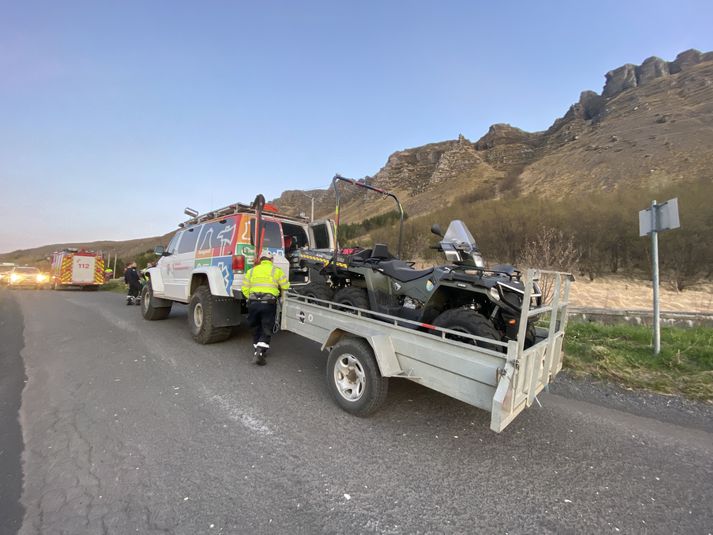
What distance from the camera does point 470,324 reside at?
317 cm

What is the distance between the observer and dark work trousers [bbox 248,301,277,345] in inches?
193

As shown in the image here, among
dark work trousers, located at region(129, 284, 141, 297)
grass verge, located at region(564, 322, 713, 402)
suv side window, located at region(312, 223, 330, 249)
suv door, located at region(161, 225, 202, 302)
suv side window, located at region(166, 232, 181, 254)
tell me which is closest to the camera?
grass verge, located at region(564, 322, 713, 402)

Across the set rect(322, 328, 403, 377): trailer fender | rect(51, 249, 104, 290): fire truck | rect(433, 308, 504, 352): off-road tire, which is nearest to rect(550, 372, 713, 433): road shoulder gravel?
rect(433, 308, 504, 352): off-road tire

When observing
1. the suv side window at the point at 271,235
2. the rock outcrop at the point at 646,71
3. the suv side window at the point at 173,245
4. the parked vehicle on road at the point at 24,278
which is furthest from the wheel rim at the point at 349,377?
the rock outcrop at the point at 646,71

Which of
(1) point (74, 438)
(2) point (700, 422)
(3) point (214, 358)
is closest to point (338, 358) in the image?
(1) point (74, 438)

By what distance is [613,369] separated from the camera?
485 cm

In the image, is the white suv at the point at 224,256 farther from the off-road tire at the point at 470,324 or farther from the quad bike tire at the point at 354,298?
the off-road tire at the point at 470,324

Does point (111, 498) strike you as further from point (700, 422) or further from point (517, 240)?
point (517, 240)

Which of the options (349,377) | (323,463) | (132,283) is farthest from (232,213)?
(132,283)

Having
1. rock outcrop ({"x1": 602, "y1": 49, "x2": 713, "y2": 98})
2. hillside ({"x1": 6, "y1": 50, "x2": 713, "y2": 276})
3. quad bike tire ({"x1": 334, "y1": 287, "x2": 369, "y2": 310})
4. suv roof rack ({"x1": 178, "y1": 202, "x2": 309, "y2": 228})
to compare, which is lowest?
quad bike tire ({"x1": 334, "y1": 287, "x2": 369, "y2": 310})

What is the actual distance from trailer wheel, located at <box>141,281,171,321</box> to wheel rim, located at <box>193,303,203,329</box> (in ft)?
9.46

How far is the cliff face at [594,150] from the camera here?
3384 cm

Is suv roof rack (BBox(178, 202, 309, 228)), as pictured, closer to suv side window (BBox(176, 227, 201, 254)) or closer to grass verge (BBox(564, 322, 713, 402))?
suv side window (BBox(176, 227, 201, 254))

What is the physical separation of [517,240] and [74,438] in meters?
17.7
